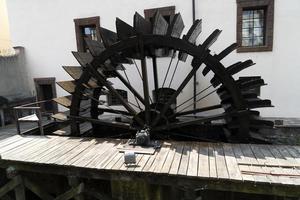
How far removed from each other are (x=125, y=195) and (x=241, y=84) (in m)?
2.85

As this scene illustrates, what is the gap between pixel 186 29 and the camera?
22.3ft

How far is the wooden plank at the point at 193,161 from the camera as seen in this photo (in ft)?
10.3

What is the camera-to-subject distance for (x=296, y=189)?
2791mm

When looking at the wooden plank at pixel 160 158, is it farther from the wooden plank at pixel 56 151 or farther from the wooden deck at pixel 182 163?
the wooden plank at pixel 56 151

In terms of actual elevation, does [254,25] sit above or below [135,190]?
above

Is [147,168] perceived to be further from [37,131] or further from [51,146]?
[37,131]

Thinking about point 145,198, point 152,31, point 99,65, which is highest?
point 152,31

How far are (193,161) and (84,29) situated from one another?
242 inches

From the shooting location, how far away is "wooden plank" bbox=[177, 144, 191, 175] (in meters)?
3.17

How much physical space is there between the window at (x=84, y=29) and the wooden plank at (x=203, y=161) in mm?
5359

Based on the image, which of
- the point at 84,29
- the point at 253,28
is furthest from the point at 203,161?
the point at 84,29

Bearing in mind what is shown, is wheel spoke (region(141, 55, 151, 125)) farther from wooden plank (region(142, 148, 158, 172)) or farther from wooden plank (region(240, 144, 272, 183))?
wooden plank (region(240, 144, 272, 183))

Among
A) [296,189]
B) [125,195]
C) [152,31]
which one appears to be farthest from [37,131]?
[296,189]

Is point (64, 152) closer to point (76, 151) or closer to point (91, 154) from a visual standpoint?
point (76, 151)
